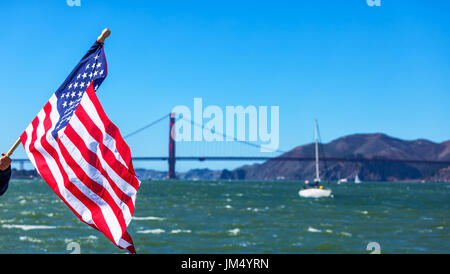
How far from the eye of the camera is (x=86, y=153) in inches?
194

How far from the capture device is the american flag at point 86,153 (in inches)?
188

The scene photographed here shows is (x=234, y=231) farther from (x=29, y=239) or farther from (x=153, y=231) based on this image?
(x=29, y=239)

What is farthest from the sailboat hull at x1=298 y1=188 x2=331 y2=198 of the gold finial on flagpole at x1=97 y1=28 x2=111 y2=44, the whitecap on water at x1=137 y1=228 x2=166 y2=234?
the gold finial on flagpole at x1=97 y1=28 x2=111 y2=44

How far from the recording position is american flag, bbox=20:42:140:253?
188 inches

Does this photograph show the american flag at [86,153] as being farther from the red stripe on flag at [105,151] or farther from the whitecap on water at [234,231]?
the whitecap on water at [234,231]

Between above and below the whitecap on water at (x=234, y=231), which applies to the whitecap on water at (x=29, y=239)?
above

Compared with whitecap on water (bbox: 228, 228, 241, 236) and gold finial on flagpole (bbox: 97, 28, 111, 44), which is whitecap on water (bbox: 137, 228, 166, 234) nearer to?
whitecap on water (bbox: 228, 228, 241, 236)

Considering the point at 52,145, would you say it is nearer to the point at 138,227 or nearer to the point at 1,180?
the point at 1,180

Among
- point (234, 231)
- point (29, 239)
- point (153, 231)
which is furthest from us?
point (234, 231)

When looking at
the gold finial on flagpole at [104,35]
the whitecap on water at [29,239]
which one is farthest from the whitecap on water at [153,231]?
the gold finial on flagpole at [104,35]

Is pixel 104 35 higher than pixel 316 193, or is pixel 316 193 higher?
pixel 104 35

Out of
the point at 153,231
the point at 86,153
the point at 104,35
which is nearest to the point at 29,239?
the point at 153,231

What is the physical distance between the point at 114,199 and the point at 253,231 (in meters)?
21.7
